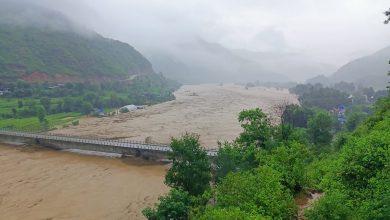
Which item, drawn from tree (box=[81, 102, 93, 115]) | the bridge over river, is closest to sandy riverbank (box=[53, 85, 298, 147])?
tree (box=[81, 102, 93, 115])

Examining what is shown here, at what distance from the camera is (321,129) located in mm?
59375

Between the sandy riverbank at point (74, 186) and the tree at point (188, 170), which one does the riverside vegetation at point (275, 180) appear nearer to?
the tree at point (188, 170)

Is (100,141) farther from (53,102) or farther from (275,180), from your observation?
(53,102)

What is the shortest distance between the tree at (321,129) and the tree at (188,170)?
1176 inches

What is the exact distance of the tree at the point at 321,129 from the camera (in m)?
58.4

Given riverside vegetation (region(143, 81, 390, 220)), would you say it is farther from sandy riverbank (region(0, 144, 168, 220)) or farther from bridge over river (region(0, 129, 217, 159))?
bridge over river (region(0, 129, 217, 159))

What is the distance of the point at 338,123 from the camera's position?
94.4 metres

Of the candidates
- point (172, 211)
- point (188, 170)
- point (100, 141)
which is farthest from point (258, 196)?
point (100, 141)

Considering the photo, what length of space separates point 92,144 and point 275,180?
50079mm

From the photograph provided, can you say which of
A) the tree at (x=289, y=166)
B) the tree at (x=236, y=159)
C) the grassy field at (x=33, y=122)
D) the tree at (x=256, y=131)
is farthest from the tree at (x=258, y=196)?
the grassy field at (x=33, y=122)

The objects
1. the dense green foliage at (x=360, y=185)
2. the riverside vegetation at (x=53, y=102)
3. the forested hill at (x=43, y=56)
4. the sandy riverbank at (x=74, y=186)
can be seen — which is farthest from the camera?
the forested hill at (x=43, y=56)

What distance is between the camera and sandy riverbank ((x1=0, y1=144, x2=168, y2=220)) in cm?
3988

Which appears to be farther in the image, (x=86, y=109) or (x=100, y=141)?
(x=86, y=109)

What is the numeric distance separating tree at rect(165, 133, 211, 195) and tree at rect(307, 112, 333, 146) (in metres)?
29.9
